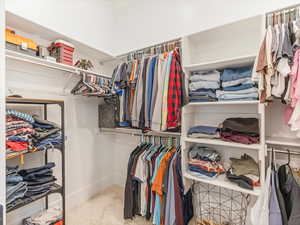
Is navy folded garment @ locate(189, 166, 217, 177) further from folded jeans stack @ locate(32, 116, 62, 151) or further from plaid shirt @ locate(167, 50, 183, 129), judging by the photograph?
folded jeans stack @ locate(32, 116, 62, 151)

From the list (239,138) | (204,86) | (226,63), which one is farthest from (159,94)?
(239,138)

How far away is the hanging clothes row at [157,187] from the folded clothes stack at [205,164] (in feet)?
0.47

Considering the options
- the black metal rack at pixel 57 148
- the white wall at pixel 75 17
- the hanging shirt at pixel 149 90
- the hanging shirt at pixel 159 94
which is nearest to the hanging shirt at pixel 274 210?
the hanging shirt at pixel 159 94

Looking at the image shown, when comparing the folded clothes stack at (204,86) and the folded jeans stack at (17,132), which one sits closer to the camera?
the folded jeans stack at (17,132)

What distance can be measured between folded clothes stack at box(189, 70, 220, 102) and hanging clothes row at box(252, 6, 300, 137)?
1.15ft

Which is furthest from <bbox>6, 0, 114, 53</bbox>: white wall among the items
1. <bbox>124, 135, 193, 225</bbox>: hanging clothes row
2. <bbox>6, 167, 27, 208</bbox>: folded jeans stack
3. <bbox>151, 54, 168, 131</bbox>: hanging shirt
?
<bbox>124, 135, 193, 225</bbox>: hanging clothes row

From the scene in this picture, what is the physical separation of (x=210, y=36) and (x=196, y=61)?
0.28m

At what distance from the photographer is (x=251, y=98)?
1.28 metres

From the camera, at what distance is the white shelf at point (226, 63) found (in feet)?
4.21

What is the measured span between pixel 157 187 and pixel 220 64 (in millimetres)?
1301

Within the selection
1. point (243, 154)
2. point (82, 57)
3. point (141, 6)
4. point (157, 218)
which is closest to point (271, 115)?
point (243, 154)

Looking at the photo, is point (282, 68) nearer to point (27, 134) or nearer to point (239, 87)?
point (239, 87)

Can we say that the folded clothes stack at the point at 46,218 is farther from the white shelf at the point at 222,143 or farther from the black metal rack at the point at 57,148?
the white shelf at the point at 222,143

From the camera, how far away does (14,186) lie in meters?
1.18
